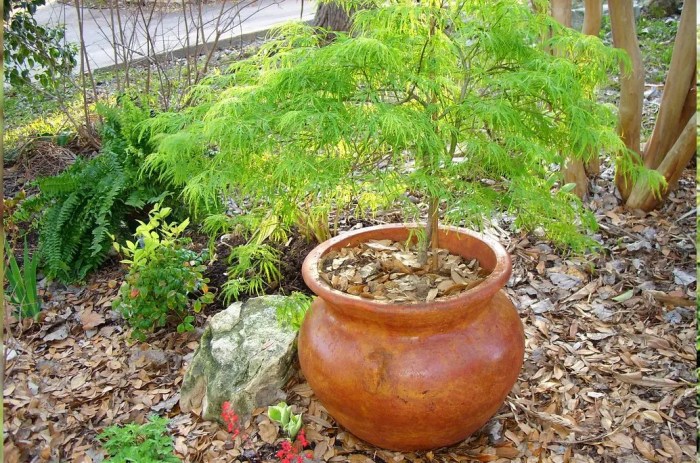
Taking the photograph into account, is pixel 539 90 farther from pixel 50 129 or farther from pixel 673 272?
pixel 50 129

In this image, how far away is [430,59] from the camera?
1759mm

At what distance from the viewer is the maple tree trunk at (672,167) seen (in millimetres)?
3232

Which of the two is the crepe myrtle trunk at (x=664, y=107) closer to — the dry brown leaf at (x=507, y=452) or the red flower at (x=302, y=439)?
the dry brown leaf at (x=507, y=452)

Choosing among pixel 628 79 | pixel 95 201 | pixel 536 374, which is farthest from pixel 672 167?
pixel 95 201

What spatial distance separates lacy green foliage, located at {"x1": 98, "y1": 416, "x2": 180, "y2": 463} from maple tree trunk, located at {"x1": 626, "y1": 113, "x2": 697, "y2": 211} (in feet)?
8.59

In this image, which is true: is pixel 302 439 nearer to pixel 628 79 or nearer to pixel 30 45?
pixel 628 79

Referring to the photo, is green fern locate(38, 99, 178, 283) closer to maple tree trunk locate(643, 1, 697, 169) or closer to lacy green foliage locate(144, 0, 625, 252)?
lacy green foliage locate(144, 0, 625, 252)

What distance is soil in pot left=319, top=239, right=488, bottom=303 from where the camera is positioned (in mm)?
2041

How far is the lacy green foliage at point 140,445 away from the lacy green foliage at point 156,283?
0.66 m

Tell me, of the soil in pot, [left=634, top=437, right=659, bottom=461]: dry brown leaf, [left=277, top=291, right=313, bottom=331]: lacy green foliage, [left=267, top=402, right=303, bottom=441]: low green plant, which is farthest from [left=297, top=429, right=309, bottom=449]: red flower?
[left=634, top=437, right=659, bottom=461]: dry brown leaf

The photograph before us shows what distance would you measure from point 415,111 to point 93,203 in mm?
2162

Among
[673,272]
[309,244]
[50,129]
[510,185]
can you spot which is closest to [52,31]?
[50,129]

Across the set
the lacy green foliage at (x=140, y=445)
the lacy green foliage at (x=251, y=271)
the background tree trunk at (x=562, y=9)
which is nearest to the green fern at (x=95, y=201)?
the lacy green foliage at (x=251, y=271)

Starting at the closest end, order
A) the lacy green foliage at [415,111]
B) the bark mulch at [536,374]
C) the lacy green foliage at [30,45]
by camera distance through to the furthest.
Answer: the lacy green foliage at [415,111] → the bark mulch at [536,374] → the lacy green foliage at [30,45]
